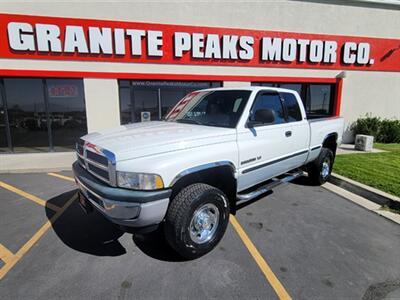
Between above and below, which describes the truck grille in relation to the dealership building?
below

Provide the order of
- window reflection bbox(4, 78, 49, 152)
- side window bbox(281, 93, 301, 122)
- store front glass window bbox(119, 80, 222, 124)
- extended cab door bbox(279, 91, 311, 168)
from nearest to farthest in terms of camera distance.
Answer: extended cab door bbox(279, 91, 311, 168) < side window bbox(281, 93, 301, 122) < window reflection bbox(4, 78, 49, 152) < store front glass window bbox(119, 80, 222, 124)

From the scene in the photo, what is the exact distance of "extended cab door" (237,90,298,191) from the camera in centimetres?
329

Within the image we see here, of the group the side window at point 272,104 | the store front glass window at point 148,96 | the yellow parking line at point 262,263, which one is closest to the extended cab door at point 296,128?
the side window at point 272,104

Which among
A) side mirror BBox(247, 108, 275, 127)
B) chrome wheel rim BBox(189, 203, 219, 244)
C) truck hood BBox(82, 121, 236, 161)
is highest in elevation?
side mirror BBox(247, 108, 275, 127)

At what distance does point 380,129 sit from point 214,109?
11.2 m

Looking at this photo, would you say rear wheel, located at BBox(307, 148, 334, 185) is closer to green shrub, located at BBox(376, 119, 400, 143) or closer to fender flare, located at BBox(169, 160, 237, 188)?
fender flare, located at BBox(169, 160, 237, 188)

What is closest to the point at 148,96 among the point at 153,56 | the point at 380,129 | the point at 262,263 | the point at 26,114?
the point at 153,56

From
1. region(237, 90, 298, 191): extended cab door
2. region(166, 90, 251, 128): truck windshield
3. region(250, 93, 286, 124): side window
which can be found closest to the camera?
region(237, 90, 298, 191): extended cab door

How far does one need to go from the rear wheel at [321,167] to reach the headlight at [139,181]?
413 centimetres

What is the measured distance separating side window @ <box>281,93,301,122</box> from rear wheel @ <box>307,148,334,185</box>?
4.37 ft

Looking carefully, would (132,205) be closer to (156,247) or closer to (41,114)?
(156,247)

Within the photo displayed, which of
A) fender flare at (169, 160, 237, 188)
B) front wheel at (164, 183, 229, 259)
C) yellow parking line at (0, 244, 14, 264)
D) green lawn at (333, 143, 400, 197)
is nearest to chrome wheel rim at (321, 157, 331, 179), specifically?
green lawn at (333, 143, 400, 197)

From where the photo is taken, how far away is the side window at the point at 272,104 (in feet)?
12.1

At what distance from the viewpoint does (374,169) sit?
638 centimetres
